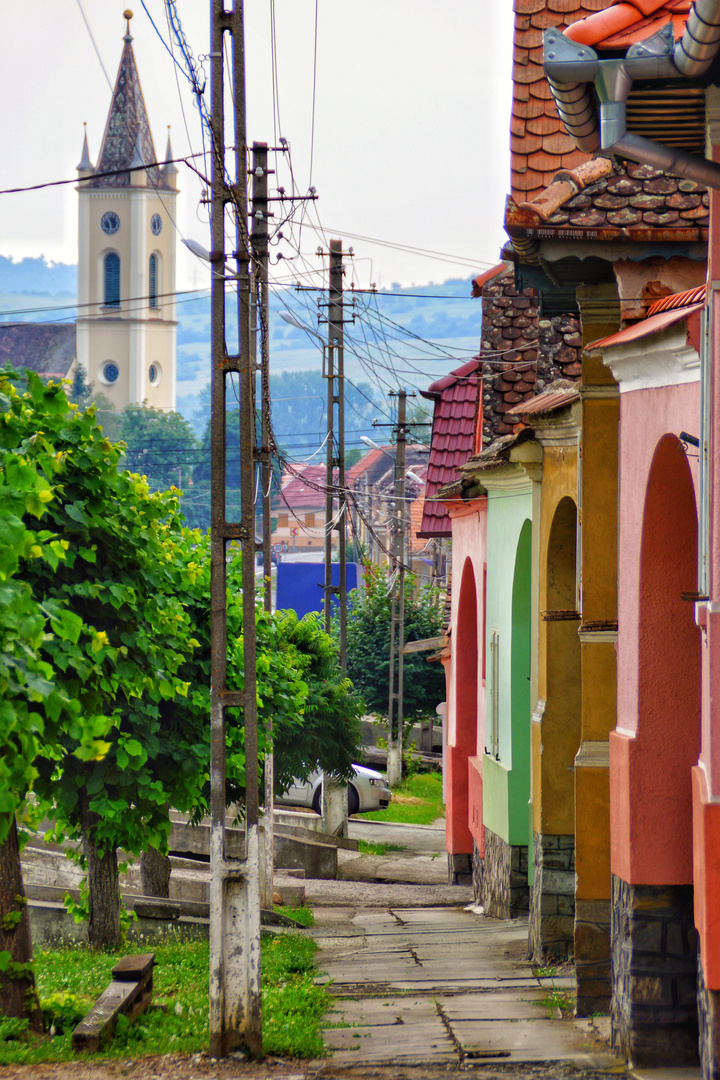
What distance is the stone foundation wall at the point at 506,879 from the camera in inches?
550

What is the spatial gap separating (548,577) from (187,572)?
3.22 m

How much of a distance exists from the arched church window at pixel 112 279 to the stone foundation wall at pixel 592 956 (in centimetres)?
11696

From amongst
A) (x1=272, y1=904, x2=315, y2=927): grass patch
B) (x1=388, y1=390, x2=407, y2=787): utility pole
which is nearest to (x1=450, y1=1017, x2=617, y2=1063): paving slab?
(x1=272, y1=904, x2=315, y2=927): grass patch

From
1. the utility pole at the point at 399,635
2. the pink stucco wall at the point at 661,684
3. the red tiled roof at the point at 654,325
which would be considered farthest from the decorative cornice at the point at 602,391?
the utility pole at the point at 399,635


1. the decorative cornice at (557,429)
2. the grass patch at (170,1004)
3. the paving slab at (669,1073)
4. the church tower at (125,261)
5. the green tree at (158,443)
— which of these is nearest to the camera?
the paving slab at (669,1073)

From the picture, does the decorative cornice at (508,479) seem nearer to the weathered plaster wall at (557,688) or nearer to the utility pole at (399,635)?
the weathered plaster wall at (557,688)

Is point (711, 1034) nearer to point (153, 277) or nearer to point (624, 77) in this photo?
point (624, 77)

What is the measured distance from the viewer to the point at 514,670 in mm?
14000

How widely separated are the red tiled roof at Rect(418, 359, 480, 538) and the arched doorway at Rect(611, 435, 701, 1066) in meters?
11.9

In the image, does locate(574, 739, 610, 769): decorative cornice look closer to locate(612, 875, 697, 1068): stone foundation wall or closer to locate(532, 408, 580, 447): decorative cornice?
locate(612, 875, 697, 1068): stone foundation wall

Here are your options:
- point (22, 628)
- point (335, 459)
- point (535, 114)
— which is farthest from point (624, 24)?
point (335, 459)

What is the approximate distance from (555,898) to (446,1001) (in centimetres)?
163

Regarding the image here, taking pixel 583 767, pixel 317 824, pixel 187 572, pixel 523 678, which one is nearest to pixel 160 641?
pixel 187 572

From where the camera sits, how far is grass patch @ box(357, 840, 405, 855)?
24.5 meters
